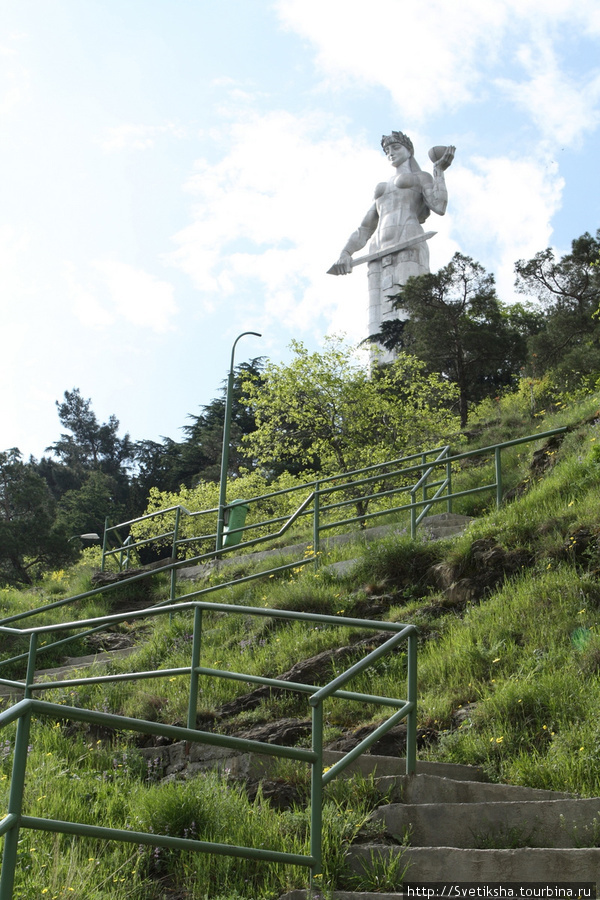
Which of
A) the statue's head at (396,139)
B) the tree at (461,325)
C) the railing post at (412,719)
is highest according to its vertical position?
the statue's head at (396,139)

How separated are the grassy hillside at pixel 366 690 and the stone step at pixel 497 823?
0.26 m

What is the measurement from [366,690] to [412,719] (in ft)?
6.36

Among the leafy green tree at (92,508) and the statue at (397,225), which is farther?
the leafy green tree at (92,508)

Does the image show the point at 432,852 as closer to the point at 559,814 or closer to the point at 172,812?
the point at 559,814

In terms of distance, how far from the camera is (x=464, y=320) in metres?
27.2

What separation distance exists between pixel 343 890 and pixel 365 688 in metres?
3.18

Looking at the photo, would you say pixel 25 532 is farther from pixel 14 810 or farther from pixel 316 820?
pixel 14 810

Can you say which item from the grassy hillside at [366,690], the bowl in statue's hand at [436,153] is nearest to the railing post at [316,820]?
the grassy hillside at [366,690]

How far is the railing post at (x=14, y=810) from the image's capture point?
3.57m

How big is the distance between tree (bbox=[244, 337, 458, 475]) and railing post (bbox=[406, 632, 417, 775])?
1669 cm

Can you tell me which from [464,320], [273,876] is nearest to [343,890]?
[273,876]

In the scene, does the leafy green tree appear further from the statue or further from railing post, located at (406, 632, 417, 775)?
railing post, located at (406, 632, 417, 775)

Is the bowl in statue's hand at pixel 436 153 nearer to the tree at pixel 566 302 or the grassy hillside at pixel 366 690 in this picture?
the tree at pixel 566 302

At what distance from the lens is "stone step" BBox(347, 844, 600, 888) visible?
13.9ft
